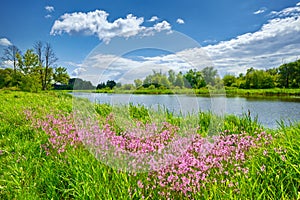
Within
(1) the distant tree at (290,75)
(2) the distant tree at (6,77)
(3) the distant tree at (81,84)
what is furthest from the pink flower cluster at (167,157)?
(1) the distant tree at (290,75)

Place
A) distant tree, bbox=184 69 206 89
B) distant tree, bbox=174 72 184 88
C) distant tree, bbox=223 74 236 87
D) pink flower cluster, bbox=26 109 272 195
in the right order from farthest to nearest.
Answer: distant tree, bbox=223 74 236 87
distant tree, bbox=184 69 206 89
distant tree, bbox=174 72 184 88
pink flower cluster, bbox=26 109 272 195

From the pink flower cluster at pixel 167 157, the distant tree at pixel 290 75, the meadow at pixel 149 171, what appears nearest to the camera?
the meadow at pixel 149 171

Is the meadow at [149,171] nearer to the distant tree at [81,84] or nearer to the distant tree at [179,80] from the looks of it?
the distant tree at [81,84]

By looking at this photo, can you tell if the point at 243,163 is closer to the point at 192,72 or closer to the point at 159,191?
the point at 159,191

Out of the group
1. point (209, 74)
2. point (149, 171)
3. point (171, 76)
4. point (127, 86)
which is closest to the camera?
point (149, 171)

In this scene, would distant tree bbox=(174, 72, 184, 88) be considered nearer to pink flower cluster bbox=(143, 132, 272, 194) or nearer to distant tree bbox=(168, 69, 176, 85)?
distant tree bbox=(168, 69, 176, 85)

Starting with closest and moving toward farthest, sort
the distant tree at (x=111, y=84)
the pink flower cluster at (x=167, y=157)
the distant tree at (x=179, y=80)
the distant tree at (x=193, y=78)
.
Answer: the pink flower cluster at (x=167, y=157), the distant tree at (x=111, y=84), the distant tree at (x=179, y=80), the distant tree at (x=193, y=78)

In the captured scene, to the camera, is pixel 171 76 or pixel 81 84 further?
pixel 171 76

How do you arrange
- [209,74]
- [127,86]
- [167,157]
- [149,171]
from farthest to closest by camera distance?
[209,74], [127,86], [167,157], [149,171]

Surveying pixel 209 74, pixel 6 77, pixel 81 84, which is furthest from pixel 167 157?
pixel 6 77

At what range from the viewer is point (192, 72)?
5344mm

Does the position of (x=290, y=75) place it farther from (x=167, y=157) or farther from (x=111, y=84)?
(x=167, y=157)

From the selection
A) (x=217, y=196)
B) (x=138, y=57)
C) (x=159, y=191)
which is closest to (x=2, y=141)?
(x=138, y=57)

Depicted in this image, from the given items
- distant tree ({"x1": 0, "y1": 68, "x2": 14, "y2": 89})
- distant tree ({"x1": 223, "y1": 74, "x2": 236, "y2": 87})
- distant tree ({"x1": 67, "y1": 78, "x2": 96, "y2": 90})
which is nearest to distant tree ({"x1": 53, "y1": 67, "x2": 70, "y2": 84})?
distant tree ({"x1": 0, "y1": 68, "x2": 14, "y2": 89})
